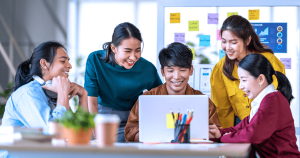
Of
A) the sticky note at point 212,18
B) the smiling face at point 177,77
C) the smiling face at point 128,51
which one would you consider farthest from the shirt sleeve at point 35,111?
the sticky note at point 212,18

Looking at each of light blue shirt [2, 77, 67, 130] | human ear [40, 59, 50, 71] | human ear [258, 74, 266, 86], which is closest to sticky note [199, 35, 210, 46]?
human ear [258, 74, 266, 86]

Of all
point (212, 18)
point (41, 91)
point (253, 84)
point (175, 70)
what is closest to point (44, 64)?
point (41, 91)

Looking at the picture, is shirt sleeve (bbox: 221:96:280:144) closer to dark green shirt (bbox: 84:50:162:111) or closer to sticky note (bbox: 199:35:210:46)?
dark green shirt (bbox: 84:50:162:111)

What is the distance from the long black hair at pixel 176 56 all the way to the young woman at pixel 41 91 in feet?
1.87

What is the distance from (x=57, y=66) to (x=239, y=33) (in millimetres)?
1198

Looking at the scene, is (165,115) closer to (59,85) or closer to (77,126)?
(77,126)

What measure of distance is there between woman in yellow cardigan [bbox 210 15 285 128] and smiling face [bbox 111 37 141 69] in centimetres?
60

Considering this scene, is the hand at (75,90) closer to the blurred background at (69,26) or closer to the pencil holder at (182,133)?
the pencil holder at (182,133)

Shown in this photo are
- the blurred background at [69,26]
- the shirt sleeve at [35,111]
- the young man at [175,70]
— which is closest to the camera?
the shirt sleeve at [35,111]

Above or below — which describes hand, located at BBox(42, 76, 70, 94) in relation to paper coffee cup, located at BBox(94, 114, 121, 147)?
above

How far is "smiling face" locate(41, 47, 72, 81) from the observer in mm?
1792

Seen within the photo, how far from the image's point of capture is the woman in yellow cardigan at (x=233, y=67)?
6.70ft

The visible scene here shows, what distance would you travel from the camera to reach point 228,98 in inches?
86.6

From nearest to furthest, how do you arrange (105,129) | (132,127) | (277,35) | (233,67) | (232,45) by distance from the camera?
1. (105,129)
2. (132,127)
3. (232,45)
4. (233,67)
5. (277,35)
